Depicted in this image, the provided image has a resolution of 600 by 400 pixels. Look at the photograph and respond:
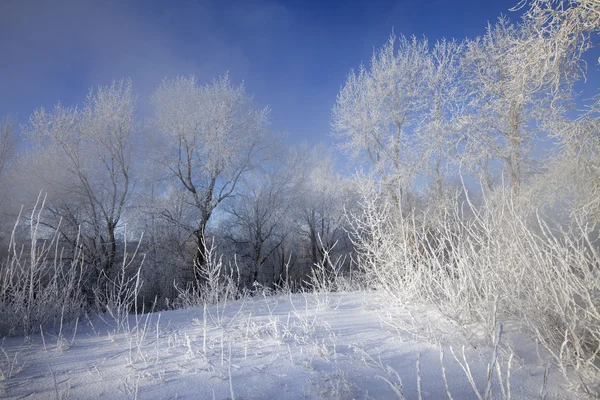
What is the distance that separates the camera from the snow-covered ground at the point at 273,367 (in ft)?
5.16

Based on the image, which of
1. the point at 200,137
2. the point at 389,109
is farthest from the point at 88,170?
the point at 389,109

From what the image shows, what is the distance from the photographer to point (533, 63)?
2.95 metres

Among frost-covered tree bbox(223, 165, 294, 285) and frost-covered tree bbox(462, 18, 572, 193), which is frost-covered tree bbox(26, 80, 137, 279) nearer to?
frost-covered tree bbox(223, 165, 294, 285)

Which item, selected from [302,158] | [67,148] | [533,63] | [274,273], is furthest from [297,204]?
[533,63]

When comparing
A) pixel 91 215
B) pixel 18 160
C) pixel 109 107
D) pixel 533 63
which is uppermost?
pixel 109 107

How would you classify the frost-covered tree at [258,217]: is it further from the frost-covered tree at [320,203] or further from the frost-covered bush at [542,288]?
the frost-covered bush at [542,288]

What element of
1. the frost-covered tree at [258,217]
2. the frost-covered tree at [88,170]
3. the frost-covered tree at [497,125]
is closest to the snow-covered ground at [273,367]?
the frost-covered tree at [497,125]

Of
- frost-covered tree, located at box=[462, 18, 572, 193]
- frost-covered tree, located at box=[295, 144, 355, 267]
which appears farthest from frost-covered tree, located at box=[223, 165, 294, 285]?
frost-covered tree, located at box=[462, 18, 572, 193]

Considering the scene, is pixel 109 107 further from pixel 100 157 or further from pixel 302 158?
pixel 302 158

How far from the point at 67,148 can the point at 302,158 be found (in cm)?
1189

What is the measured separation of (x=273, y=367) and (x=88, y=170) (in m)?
12.7

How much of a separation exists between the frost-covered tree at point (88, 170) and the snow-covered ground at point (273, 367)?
991 centimetres

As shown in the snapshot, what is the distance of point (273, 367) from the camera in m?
1.87

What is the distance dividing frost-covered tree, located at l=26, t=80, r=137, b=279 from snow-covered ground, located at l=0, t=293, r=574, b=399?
390 inches
